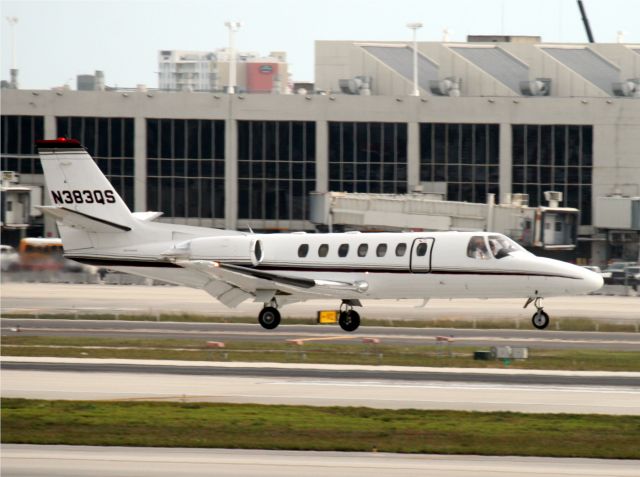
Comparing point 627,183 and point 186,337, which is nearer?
point 186,337

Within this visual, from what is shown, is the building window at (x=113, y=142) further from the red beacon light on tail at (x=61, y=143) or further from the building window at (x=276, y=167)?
the red beacon light on tail at (x=61, y=143)

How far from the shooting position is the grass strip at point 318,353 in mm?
41500

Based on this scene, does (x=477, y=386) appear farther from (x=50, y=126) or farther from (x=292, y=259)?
(x=50, y=126)

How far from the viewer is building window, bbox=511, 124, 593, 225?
8219 centimetres

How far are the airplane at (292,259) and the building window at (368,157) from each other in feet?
140

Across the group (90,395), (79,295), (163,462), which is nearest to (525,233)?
(79,295)

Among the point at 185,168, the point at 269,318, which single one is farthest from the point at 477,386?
the point at 185,168

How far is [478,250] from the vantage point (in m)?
38.1

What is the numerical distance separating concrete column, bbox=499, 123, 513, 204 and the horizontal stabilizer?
45.2 m

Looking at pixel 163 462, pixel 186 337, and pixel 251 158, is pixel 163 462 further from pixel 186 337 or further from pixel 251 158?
pixel 251 158

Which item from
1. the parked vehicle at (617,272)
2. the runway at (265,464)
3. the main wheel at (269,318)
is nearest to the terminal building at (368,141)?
the parked vehicle at (617,272)

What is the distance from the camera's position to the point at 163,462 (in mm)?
23969

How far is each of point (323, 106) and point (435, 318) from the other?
3041 centimetres

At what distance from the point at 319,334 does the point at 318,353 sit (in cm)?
759
